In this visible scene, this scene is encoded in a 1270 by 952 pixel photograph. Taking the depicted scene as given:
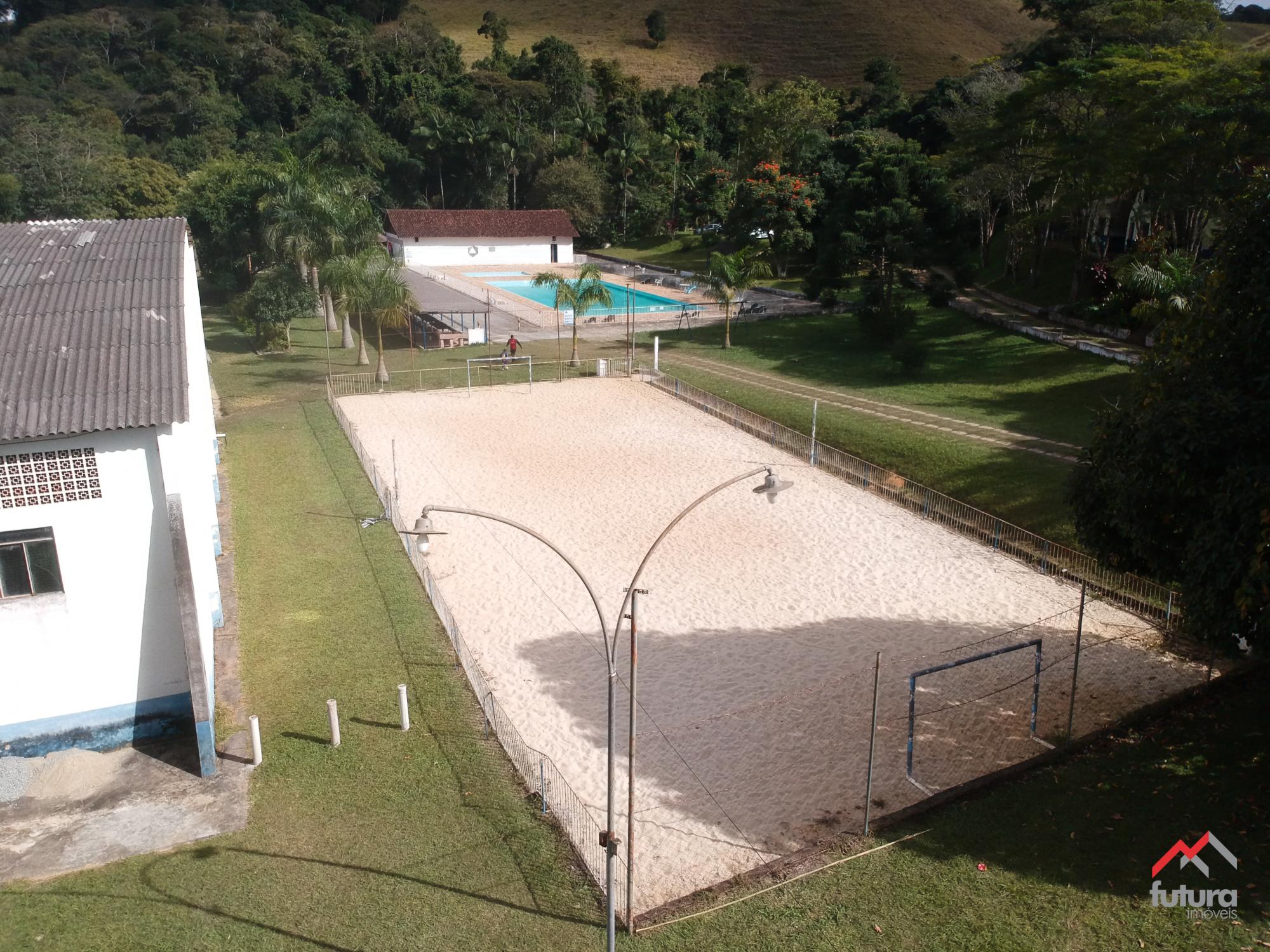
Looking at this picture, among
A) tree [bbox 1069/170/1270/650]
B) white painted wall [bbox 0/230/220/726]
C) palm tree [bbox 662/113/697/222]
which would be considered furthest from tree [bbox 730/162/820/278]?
white painted wall [bbox 0/230/220/726]

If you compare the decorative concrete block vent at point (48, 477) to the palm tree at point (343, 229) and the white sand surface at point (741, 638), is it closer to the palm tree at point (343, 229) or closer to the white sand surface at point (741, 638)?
the white sand surface at point (741, 638)

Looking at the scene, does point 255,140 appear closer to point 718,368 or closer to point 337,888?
point 718,368

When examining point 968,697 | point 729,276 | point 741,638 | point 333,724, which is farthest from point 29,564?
point 729,276

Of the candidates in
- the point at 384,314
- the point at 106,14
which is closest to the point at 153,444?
the point at 384,314

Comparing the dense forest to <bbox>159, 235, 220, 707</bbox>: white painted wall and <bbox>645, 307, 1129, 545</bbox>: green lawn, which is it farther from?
<bbox>159, 235, 220, 707</bbox>: white painted wall

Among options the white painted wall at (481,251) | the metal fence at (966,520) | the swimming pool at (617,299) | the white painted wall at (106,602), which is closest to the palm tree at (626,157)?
the white painted wall at (481,251)

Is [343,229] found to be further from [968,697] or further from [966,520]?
[968,697]
